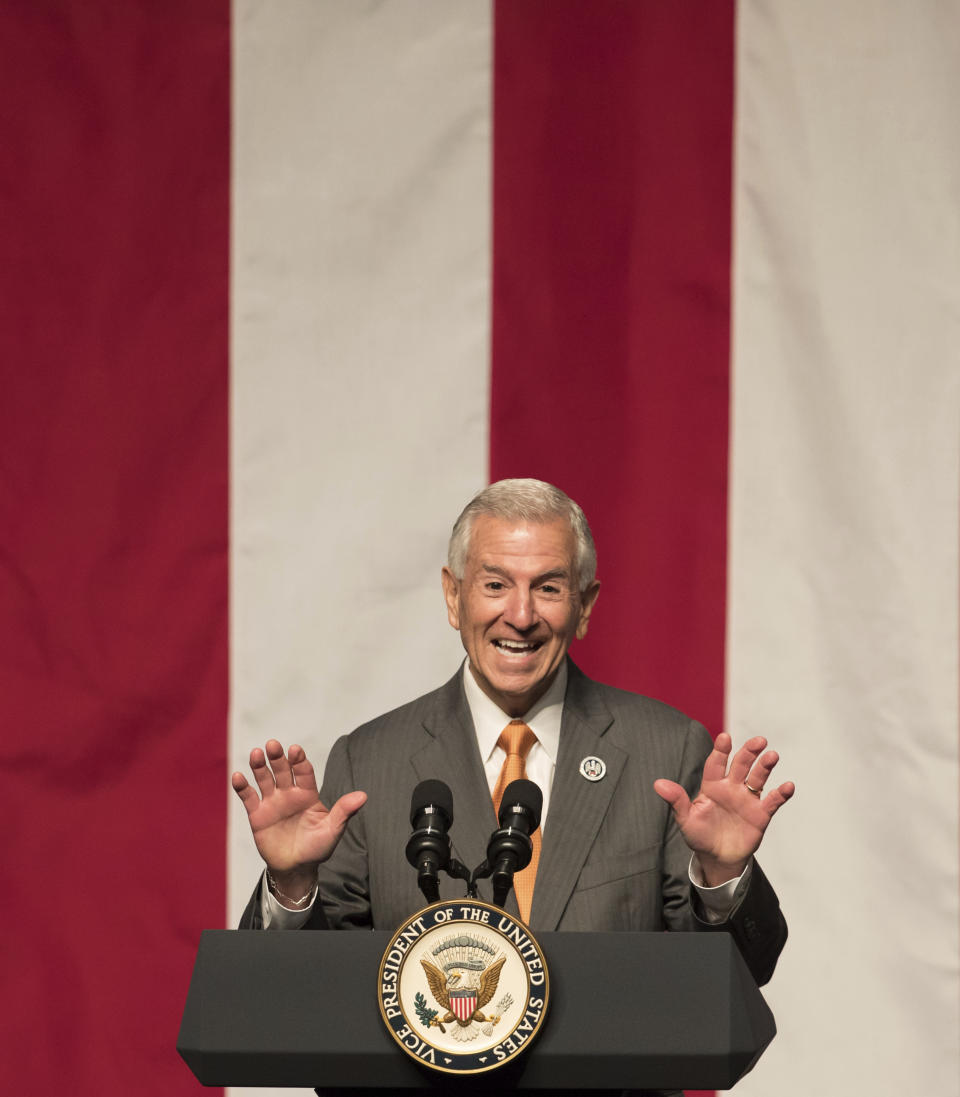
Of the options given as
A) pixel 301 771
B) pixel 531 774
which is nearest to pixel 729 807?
pixel 531 774

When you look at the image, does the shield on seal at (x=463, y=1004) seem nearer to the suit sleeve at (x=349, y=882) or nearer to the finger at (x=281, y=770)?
the finger at (x=281, y=770)

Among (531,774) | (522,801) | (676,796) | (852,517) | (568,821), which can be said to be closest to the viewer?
(522,801)

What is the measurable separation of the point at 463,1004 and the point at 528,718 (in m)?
0.65

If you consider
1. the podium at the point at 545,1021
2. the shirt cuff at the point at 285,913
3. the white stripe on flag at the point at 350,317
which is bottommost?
the podium at the point at 545,1021

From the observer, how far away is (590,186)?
9.23 feet

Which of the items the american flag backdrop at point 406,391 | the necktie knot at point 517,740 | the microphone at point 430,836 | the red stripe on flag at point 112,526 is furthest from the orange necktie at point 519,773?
the red stripe on flag at point 112,526

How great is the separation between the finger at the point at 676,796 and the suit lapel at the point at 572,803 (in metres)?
0.24

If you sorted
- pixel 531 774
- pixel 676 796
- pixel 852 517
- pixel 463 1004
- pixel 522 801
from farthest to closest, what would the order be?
1. pixel 852 517
2. pixel 531 774
3. pixel 676 796
4. pixel 522 801
5. pixel 463 1004

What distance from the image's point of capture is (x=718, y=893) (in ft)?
5.62

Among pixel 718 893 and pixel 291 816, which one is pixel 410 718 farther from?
pixel 718 893

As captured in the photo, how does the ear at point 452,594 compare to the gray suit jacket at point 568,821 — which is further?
the ear at point 452,594

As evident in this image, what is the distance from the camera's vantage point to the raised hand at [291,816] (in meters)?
1.70

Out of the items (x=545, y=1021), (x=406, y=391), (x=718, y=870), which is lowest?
(x=545, y=1021)

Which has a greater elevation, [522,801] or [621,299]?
[621,299]
